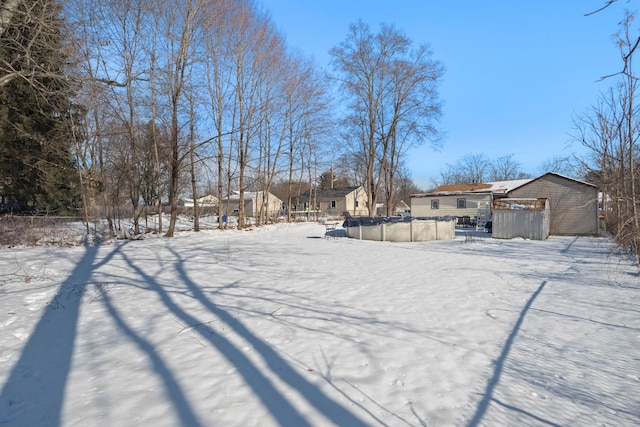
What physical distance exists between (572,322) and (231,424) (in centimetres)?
506

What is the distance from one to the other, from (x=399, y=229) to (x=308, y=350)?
15.9 m

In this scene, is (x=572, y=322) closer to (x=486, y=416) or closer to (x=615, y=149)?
(x=486, y=416)

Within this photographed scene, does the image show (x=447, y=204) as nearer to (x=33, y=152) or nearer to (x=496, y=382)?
(x=33, y=152)

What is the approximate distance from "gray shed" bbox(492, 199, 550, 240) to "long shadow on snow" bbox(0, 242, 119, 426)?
20.8 m

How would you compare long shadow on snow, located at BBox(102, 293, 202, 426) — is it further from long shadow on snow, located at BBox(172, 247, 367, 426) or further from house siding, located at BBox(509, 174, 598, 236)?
house siding, located at BBox(509, 174, 598, 236)

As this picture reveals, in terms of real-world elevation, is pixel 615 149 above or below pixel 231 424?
above

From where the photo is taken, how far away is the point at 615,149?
11.9m

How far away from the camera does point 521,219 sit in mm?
20172

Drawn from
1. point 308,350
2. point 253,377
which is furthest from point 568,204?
point 253,377

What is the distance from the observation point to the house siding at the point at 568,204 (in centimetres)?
2225

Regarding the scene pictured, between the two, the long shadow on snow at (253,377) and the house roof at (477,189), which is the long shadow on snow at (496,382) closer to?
the long shadow on snow at (253,377)

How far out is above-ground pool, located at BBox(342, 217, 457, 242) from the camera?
1906cm

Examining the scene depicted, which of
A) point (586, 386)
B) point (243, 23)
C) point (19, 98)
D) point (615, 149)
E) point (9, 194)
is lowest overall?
point (586, 386)

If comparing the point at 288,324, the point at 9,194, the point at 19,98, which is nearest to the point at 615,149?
the point at 288,324
